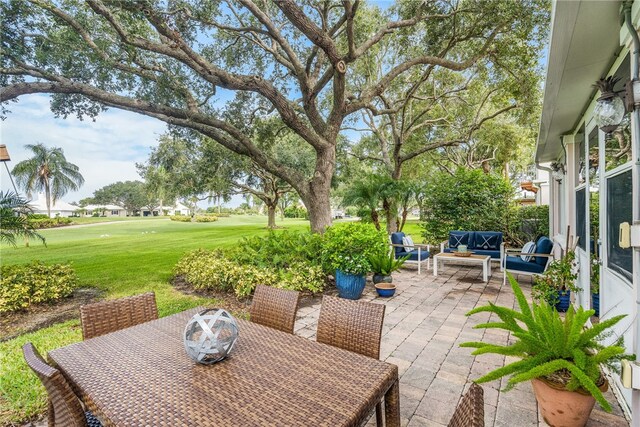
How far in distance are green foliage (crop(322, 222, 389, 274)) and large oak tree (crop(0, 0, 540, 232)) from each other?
2.23 m

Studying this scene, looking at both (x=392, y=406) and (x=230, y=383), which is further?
(x=392, y=406)

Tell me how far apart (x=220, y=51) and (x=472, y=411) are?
10314 millimetres

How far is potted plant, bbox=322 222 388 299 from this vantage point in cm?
529

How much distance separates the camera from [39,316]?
4.90 m

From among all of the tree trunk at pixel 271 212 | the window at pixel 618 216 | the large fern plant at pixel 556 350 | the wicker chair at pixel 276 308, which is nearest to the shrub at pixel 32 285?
the wicker chair at pixel 276 308

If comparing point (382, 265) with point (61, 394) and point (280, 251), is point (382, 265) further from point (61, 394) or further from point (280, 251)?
point (61, 394)

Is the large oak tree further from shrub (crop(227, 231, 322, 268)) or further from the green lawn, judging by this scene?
the green lawn

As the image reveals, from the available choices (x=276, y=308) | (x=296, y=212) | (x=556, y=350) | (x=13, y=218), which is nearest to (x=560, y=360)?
(x=556, y=350)

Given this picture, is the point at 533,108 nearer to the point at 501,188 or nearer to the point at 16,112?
the point at 501,188

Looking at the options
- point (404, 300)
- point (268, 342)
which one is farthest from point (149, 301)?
point (404, 300)

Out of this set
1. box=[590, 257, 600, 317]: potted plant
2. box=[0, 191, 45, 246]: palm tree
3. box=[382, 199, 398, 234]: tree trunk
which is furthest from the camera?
box=[382, 199, 398, 234]: tree trunk

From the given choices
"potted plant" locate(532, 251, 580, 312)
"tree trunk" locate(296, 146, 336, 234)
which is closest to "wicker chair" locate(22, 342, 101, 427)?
"potted plant" locate(532, 251, 580, 312)

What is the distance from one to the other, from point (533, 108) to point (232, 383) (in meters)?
10.8

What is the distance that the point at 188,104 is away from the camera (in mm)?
7207
